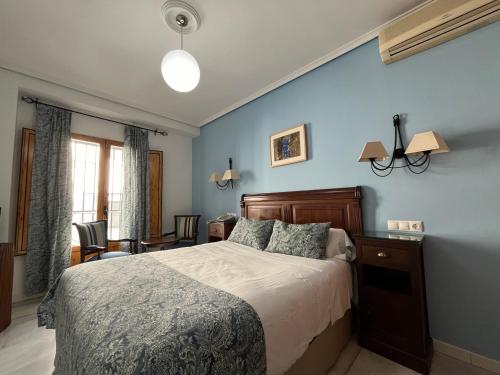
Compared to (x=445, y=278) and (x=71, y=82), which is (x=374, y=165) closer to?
(x=445, y=278)

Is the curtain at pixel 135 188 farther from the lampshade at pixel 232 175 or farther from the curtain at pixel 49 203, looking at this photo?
the lampshade at pixel 232 175

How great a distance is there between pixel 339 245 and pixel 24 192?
3935mm

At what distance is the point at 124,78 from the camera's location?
279cm

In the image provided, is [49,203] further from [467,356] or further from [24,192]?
[467,356]

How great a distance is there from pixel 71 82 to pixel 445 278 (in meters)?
4.70

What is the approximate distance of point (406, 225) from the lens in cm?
186

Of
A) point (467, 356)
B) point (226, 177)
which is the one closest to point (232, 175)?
point (226, 177)

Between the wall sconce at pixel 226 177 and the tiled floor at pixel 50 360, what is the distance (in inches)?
99.0

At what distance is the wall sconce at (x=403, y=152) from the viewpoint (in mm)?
1601

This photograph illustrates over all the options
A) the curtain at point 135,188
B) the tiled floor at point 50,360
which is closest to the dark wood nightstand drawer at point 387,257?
the tiled floor at point 50,360

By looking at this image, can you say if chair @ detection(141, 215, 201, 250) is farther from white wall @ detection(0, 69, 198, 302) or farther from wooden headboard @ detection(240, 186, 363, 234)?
wooden headboard @ detection(240, 186, 363, 234)

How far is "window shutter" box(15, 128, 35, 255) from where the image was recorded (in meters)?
2.71

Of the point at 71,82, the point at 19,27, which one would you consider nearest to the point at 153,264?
the point at 19,27

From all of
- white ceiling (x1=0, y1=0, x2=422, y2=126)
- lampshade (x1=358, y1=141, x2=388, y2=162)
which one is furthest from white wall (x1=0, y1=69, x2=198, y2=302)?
lampshade (x1=358, y1=141, x2=388, y2=162)
